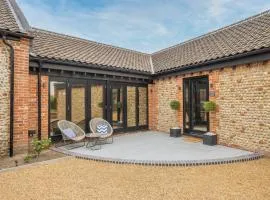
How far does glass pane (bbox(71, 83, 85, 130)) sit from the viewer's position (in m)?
8.84

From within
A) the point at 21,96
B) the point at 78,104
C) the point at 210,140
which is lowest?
the point at 210,140

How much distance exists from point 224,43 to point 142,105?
16.7ft

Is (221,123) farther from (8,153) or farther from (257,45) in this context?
(8,153)

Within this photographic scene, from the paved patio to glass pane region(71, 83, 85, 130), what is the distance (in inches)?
62.1

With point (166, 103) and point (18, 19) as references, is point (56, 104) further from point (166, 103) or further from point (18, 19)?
point (166, 103)

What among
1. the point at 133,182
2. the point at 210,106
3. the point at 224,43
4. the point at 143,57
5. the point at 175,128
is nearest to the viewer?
the point at 133,182

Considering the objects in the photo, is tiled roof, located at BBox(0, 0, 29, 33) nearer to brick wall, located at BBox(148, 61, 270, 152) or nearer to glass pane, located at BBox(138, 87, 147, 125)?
glass pane, located at BBox(138, 87, 147, 125)

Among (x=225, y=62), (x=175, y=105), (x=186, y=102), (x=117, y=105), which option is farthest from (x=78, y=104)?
(x=225, y=62)

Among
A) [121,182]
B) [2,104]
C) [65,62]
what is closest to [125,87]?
[65,62]

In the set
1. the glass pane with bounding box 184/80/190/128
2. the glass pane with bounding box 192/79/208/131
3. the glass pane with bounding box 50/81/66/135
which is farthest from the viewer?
the glass pane with bounding box 184/80/190/128

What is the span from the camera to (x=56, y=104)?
8.35m

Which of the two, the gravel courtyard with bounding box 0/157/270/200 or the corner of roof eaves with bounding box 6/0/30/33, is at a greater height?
the corner of roof eaves with bounding box 6/0/30/33

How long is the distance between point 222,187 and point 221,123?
14.1ft

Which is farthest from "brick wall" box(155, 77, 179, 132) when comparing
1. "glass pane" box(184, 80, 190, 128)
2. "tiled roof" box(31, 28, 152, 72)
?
"tiled roof" box(31, 28, 152, 72)
